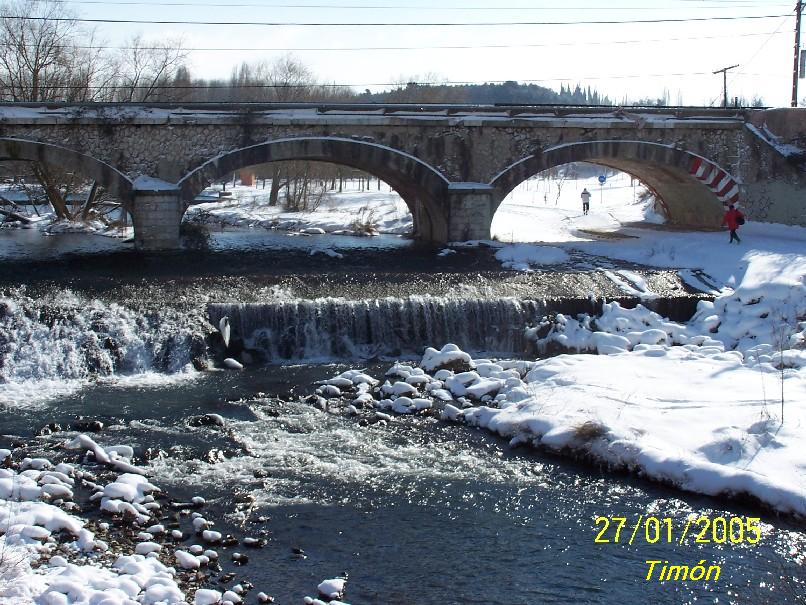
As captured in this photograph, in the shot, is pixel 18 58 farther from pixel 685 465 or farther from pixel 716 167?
pixel 685 465

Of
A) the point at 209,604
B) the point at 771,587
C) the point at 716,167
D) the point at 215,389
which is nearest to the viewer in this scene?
the point at 209,604

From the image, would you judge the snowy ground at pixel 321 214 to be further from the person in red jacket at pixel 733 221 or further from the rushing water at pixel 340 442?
the rushing water at pixel 340 442

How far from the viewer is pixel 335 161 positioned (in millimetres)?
29047

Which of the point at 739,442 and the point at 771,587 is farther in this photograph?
the point at 739,442

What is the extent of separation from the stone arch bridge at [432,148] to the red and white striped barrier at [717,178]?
0.04m

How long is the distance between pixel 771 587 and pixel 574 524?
7.92 feet

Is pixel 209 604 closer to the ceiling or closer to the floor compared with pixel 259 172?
closer to the floor

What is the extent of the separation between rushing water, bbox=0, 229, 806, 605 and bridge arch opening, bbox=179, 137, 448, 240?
3.27 m

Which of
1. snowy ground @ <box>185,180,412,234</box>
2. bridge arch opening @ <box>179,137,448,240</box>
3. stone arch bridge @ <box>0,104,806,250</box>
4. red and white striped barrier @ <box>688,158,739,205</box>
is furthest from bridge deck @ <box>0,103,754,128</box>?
snowy ground @ <box>185,180,412,234</box>

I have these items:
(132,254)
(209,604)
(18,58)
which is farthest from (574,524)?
(18,58)

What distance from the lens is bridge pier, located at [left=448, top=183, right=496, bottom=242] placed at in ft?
95.7

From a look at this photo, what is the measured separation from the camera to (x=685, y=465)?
1266cm

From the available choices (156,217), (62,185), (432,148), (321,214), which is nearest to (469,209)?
(432,148)

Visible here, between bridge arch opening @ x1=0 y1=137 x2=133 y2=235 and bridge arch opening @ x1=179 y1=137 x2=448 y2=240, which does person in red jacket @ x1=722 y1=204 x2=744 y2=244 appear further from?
bridge arch opening @ x1=0 y1=137 x2=133 y2=235
